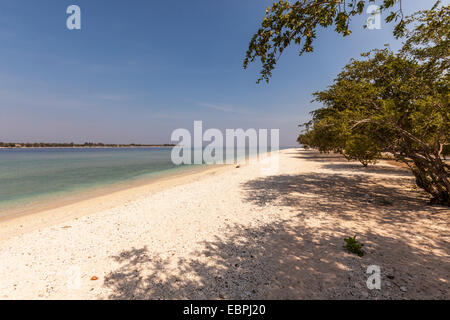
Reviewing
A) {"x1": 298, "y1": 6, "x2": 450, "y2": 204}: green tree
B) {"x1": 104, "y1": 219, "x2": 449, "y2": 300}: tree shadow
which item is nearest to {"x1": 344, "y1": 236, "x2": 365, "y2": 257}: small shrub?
{"x1": 104, "y1": 219, "x2": 449, "y2": 300}: tree shadow

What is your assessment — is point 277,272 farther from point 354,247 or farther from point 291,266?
point 354,247

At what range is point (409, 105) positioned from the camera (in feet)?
25.3

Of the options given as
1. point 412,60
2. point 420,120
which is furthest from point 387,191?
point 412,60

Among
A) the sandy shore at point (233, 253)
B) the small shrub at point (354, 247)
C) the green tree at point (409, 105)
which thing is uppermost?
the green tree at point (409, 105)

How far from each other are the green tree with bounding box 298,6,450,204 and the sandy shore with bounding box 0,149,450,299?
6.95 feet

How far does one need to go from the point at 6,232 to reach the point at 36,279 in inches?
224

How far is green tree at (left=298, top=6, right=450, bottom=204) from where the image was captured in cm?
589

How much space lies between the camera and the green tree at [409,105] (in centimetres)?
589

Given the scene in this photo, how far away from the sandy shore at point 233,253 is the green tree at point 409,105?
212 centimetres

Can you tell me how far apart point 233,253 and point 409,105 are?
1016 centimetres

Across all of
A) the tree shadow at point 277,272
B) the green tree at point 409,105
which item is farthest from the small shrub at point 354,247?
the green tree at point 409,105

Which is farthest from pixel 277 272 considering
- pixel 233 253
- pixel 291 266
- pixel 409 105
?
pixel 409 105

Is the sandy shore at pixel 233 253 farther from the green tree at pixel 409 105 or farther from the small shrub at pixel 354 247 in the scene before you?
the green tree at pixel 409 105
